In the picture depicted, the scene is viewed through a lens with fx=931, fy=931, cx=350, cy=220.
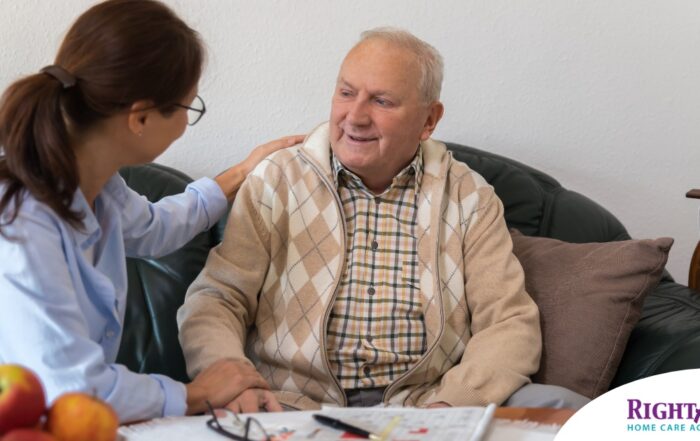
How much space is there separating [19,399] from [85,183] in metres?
0.67

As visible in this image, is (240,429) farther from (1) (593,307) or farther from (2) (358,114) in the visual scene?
(1) (593,307)

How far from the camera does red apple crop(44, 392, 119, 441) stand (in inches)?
38.0

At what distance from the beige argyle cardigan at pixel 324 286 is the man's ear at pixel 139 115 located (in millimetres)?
549

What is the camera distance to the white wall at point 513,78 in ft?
8.16

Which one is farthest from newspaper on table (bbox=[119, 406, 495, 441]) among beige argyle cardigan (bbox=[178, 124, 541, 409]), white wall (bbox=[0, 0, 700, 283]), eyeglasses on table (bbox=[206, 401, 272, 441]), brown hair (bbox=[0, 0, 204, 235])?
white wall (bbox=[0, 0, 700, 283])

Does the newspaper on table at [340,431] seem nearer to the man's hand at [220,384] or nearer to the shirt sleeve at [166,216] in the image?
the man's hand at [220,384]

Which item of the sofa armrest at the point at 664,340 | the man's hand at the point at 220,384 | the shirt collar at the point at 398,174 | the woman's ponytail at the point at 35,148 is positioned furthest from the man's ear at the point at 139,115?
the sofa armrest at the point at 664,340

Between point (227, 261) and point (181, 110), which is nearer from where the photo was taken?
point (181, 110)

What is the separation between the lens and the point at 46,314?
1.35 m

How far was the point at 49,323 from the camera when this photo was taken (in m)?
1.35

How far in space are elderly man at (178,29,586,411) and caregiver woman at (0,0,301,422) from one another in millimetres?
422

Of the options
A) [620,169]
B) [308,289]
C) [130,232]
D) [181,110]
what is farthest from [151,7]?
[620,169]

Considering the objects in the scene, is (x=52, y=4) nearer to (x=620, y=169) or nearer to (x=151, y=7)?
(x=151, y=7)

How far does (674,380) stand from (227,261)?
100 cm
